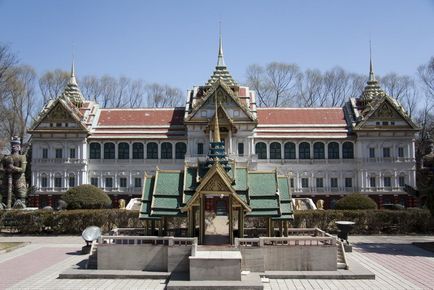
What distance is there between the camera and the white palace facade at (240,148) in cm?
5591

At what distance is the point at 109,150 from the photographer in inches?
2293

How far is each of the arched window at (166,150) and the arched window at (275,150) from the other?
40.5ft

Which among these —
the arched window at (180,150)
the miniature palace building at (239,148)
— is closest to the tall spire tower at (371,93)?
the miniature palace building at (239,148)

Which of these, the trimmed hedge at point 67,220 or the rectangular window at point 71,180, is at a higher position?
the rectangular window at point 71,180

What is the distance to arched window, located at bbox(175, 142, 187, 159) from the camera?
57.7m

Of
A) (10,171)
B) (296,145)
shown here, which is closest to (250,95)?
(296,145)

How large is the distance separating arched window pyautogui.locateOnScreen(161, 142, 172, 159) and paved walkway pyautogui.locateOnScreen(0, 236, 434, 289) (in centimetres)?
2494

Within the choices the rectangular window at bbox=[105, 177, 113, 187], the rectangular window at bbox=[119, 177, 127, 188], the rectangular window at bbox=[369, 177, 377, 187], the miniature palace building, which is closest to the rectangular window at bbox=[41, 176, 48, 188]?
the miniature palace building

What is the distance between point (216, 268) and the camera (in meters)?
19.2

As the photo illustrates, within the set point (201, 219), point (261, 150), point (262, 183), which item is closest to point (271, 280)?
point (201, 219)

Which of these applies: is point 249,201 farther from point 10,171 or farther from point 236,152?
point 236,152

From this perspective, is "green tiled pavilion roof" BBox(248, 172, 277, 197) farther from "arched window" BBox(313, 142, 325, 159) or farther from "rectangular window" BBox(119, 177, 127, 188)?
"rectangular window" BBox(119, 177, 127, 188)

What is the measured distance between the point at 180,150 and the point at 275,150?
11.6m

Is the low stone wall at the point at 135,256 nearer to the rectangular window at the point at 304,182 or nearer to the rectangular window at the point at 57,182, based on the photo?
the rectangular window at the point at 304,182
